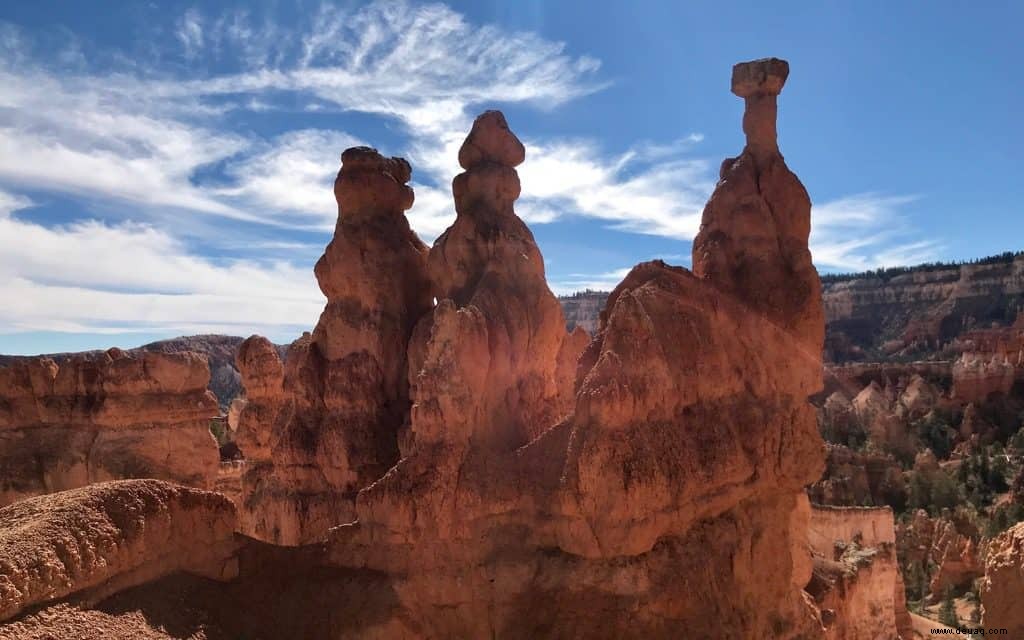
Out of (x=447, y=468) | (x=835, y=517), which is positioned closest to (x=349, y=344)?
(x=447, y=468)

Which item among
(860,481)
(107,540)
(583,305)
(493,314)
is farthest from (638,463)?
(583,305)

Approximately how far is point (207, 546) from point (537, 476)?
3.87 m

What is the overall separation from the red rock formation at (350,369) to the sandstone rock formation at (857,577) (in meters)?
7.21

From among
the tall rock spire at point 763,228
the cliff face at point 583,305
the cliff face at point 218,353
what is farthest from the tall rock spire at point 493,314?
the cliff face at point 583,305

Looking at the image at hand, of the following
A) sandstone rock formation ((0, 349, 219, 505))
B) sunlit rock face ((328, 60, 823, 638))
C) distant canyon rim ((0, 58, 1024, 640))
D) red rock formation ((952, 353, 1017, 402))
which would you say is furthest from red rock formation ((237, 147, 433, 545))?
red rock formation ((952, 353, 1017, 402))

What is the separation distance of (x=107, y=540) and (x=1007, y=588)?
27.5 feet

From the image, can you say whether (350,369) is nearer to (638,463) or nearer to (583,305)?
(638,463)

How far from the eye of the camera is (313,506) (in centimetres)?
1337

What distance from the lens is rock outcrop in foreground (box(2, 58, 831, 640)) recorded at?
9.39 meters

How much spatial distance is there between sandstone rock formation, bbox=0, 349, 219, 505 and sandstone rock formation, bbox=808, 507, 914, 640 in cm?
1395

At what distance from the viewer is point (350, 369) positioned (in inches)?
535

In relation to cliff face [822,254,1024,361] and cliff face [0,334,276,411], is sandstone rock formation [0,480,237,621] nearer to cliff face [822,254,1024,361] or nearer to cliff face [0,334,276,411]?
cliff face [0,334,276,411]

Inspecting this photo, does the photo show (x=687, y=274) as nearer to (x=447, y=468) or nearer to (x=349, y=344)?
(x=447, y=468)

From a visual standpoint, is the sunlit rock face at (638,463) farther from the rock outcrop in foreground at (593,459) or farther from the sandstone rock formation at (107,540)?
the sandstone rock formation at (107,540)
